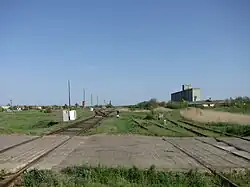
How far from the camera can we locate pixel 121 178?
34.8 ft

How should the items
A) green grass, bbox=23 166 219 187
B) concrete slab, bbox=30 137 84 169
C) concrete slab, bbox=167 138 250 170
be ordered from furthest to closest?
concrete slab, bbox=167 138 250 170 < concrete slab, bbox=30 137 84 169 < green grass, bbox=23 166 219 187

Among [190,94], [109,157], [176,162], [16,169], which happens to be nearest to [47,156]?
[109,157]

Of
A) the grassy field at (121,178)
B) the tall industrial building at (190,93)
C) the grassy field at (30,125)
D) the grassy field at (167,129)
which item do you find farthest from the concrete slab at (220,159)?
the tall industrial building at (190,93)

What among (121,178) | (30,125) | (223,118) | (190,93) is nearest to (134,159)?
(121,178)

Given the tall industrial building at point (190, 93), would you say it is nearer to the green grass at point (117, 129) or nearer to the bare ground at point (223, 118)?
the bare ground at point (223, 118)

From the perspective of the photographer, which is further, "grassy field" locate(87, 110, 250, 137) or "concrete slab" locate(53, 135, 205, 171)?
"grassy field" locate(87, 110, 250, 137)

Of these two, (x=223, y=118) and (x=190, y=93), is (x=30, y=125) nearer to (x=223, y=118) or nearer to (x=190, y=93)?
(x=223, y=118)

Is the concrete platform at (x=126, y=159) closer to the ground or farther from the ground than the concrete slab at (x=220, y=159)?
farther from the ground

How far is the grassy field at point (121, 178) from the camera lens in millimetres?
9820

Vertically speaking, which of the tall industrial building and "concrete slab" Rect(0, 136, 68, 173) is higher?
the tall industrial building

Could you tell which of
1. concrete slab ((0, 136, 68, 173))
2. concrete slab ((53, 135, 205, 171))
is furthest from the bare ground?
concrete slab ((0, 136, 68, 173))

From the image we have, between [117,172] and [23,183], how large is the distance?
273cm

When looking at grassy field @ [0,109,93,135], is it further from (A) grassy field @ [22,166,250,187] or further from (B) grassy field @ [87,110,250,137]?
(A) grassy field @ [22,166,250,187]

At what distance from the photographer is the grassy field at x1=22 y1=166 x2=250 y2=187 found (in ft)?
32.2
